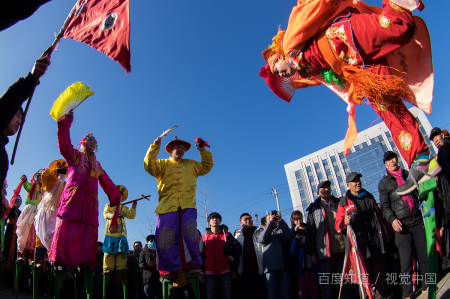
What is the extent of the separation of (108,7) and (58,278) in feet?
9.96

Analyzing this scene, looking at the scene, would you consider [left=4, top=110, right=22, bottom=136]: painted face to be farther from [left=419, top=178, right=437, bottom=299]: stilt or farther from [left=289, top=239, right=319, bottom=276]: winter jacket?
[left=289, top=239, right=319, bottom=276]: winter jacket

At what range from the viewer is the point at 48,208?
15.0 feet

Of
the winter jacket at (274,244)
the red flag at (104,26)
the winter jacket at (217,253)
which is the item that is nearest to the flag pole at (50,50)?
the red flag at (104,26)

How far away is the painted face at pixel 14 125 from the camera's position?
2.06m

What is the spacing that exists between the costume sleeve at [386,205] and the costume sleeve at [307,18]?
2457 mm

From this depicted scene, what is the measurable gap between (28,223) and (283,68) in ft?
20.2

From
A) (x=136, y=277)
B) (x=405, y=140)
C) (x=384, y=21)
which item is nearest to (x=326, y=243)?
(x=405, y=140)

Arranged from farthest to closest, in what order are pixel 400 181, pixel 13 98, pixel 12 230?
pixel 12 230 → pixel 400 181 → pixel 13 98

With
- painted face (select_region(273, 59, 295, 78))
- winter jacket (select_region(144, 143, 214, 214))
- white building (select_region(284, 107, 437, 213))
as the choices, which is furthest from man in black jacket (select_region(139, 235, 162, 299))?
white building (select_region(284, 107, 437, 213))

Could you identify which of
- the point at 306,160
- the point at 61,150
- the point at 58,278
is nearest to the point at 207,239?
the point at 58,278

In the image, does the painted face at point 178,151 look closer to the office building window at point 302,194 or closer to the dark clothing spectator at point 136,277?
the dark clothing spectator at point 136,277

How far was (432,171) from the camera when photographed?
2055 mm

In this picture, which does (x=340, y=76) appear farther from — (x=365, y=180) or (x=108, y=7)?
(x=365, y=180)

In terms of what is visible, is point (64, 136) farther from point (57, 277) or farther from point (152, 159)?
point (57, 277)
